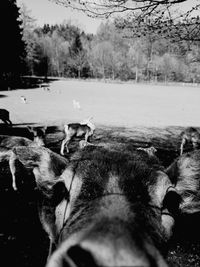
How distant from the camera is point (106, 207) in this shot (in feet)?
7.27

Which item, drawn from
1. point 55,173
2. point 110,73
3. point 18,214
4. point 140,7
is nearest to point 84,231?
point 55,173

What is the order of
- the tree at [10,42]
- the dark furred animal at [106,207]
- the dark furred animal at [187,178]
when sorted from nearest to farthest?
the dark furred animal at [106,207], the dark furred animal at [187,178], the tree at [10,42]

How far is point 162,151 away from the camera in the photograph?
17.3m

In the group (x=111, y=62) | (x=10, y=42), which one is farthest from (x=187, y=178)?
(x=111, y=62)

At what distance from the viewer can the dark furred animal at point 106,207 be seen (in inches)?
68.5

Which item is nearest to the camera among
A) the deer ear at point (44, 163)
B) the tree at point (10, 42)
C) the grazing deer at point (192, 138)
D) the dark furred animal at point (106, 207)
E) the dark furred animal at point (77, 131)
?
the dark furred animal at point (106, 207)

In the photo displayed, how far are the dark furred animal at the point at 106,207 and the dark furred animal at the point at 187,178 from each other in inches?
8.7

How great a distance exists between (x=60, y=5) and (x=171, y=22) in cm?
354

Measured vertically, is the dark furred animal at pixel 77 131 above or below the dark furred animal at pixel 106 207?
below

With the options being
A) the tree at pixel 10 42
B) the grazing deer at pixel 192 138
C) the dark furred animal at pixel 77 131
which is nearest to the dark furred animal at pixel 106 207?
the dark furred animal at pixel 77 131

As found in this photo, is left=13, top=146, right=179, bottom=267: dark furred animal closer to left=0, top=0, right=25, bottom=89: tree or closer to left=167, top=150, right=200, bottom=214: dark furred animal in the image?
left=167, top=150, right=200, bottom=214: dark furred animal

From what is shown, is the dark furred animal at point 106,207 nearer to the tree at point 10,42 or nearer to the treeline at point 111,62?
the tree at point 10,42

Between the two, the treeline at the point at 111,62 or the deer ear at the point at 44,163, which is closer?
the deer ear at the point at 44,163

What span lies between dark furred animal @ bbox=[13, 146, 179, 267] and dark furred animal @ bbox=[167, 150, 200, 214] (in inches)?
8.7
